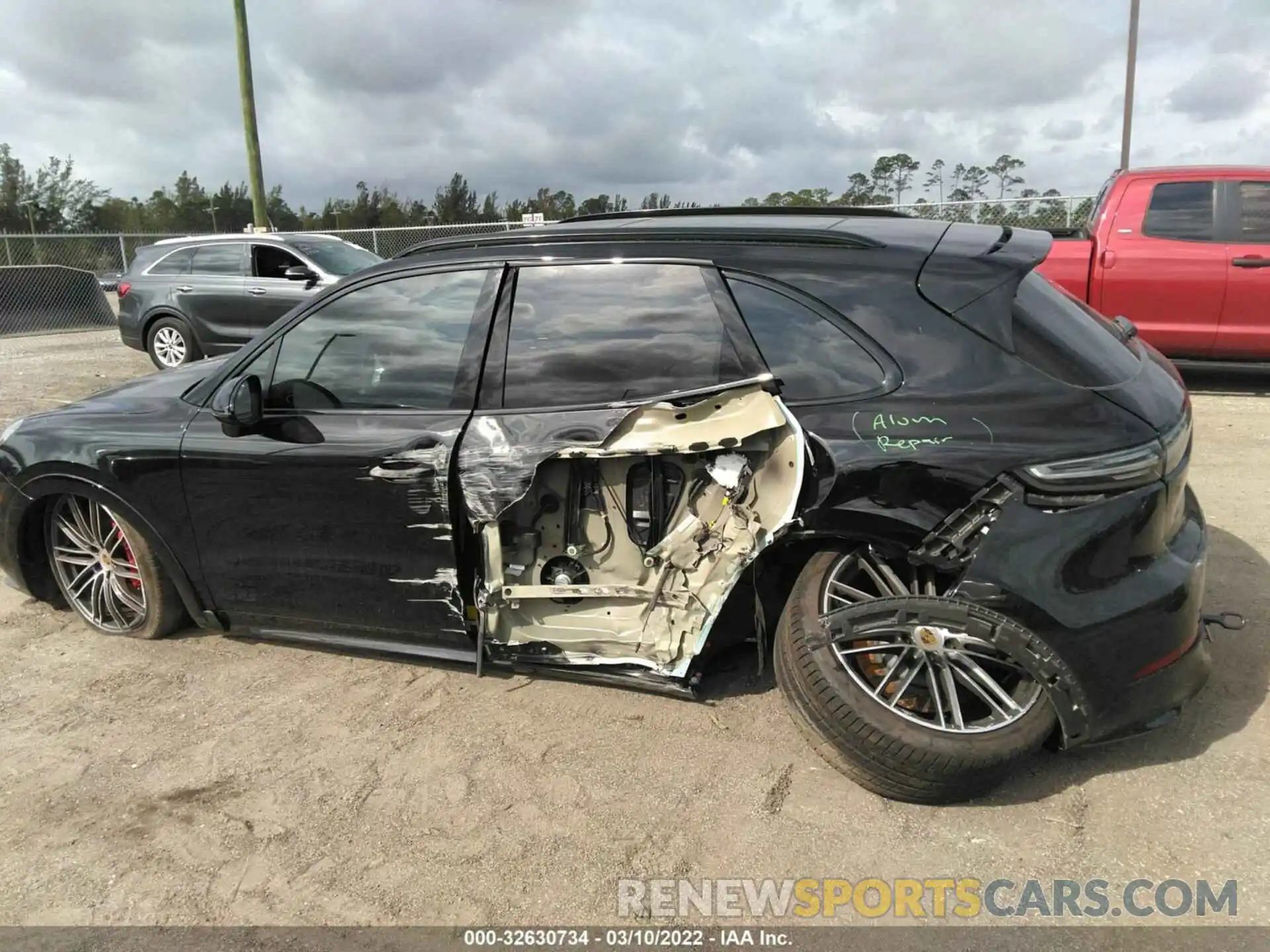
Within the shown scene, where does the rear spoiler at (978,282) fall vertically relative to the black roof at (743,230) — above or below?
below

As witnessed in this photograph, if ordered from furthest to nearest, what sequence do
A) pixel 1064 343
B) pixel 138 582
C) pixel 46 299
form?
pixel 46 299 → pixel 138 582 → pixel 1064 343

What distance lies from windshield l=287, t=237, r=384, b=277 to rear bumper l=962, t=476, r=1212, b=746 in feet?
31.0

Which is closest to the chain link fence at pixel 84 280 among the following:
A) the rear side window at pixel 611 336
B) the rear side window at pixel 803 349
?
the rear side window at pixel 611 336

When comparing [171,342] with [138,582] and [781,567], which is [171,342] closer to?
[138,582]

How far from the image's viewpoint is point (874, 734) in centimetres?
264

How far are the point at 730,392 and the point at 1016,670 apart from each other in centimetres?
122

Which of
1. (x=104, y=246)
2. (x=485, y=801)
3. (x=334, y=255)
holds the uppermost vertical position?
(x=104, y=246)

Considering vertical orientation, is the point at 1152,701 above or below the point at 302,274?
below

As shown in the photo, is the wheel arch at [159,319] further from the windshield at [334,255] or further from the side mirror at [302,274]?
the windshield at [334,255]

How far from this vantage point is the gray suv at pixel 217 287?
35.1ft

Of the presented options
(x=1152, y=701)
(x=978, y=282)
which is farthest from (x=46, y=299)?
(x=1152, y=701)

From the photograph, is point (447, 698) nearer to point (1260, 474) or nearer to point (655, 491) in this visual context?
point (655, 491)

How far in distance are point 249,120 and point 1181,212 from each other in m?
14.9

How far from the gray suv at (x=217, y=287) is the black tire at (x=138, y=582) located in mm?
6978
